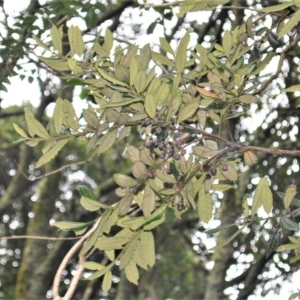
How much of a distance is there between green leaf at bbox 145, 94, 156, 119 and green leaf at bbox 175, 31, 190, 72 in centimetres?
16

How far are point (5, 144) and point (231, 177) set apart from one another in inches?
169

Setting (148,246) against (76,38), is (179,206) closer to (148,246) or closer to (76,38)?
(148,246)

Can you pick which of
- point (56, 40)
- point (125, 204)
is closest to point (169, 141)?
point (125, 204)

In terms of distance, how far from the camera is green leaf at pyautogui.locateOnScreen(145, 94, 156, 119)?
42.5 inches

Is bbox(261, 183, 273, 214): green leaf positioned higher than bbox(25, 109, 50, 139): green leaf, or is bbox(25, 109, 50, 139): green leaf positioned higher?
bbox(25, 109, 50, 139): green leaf

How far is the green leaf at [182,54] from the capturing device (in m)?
1.21

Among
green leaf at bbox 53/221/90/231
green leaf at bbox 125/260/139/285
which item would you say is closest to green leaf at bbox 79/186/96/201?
green leaf at bbox 53/221/90/231

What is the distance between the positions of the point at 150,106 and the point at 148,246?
0.32m

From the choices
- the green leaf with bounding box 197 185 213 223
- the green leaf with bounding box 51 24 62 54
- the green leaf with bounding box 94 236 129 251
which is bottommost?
the green leaf with bounding box 94 236 129 251

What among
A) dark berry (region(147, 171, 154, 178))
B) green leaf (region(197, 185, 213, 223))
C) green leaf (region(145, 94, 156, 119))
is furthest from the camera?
green leaf (region(197, 185, 213, 223))

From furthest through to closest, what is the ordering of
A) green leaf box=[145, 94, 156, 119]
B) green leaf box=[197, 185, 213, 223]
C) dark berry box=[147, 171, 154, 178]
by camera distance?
green leaf box=[197, 185, 213, 223] → dark berry box=[147, 171, 154, 178] → green leaf box=[145, 94, 156, 119]

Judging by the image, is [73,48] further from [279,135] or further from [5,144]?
[5,144]

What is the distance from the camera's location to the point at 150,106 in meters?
1.09

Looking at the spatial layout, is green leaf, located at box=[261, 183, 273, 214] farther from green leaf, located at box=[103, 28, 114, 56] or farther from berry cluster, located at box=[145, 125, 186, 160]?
green leaf, located at box=[103, 28, 114, 56]
